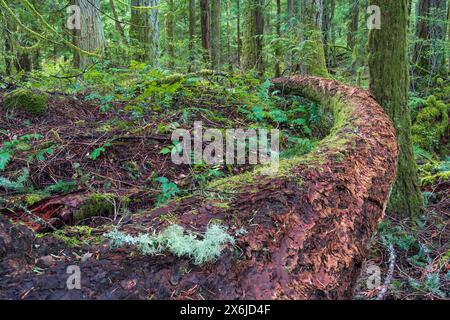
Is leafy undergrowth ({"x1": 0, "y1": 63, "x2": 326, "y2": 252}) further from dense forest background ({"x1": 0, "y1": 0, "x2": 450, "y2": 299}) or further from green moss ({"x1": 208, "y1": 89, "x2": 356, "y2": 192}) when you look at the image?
green moss ({"x1": 208, "y1": 89, "x2": 356, "y2": 192})

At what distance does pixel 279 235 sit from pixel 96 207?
1.73 metres

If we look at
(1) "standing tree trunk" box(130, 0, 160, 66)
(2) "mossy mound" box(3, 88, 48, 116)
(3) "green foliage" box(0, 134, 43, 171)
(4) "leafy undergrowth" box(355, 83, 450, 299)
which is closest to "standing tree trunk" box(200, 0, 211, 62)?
(1) "standing tree trunk" box(130, 0, 160, 66)

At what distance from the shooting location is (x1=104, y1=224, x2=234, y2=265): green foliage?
178cm

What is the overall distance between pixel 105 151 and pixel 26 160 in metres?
0.81

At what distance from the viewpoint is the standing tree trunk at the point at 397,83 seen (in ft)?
15.9

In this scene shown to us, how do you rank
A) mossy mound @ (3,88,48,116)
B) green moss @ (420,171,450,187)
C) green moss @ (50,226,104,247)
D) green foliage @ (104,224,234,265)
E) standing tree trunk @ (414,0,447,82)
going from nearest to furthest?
green foliage @ (104,224,234,265)
green moss @ (50,226,104,247)
mossy mound @ (3,88,48,116)
green moss @ (420,171,450,187)
standing tree trunk @ (414,0,447,82)

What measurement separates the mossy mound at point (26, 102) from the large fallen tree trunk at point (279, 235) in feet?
12.9

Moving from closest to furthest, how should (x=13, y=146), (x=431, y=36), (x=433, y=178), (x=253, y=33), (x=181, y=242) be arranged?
(x=181, y=242) < (x=13, y=146) < (x=433, y=178) < (x=431, y=36) < (x=253, y=33)

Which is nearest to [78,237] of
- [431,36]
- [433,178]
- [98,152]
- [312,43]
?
[98,152]

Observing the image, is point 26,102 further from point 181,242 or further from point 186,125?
point 181,242

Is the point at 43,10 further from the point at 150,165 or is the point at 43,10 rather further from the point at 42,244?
the point at 42,244

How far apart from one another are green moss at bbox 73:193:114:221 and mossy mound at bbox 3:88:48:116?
9.74 ft

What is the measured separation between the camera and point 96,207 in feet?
10.0

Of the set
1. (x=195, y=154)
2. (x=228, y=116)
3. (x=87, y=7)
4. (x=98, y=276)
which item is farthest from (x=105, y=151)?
(x=87, y=7)
